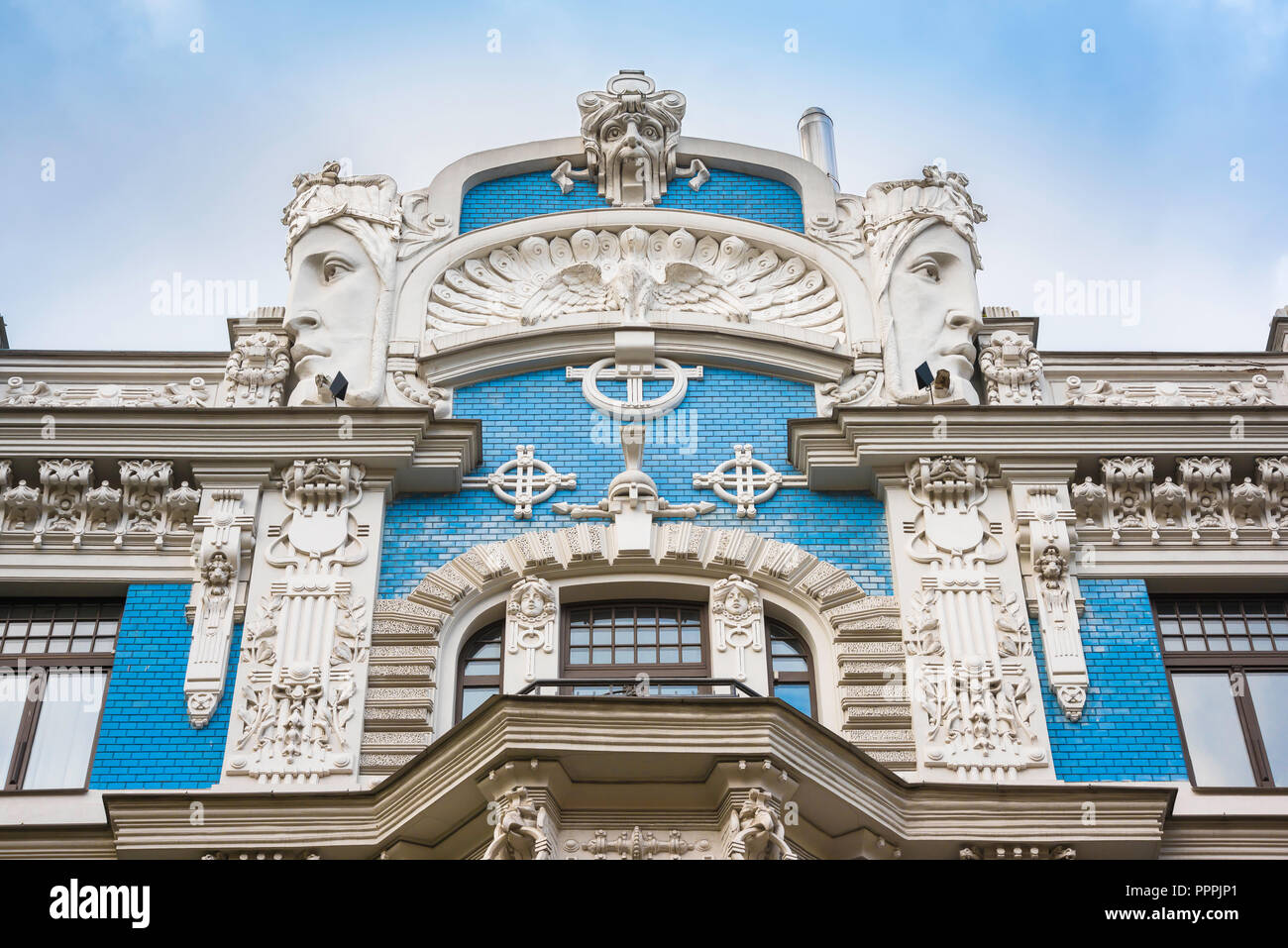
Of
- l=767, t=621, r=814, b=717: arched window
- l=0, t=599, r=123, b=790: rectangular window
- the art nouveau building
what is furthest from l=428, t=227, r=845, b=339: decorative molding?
l=0, t=599, r=123, b=790: rectangular window

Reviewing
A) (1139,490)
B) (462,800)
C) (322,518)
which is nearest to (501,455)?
(322,518)

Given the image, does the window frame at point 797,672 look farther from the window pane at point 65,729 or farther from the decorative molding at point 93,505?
the window pane at point 65,729

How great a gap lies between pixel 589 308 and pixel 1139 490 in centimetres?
583

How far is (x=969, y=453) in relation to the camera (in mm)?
17734

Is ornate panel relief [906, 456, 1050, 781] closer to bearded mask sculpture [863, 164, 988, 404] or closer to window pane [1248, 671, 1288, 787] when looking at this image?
bearded mask sculpture [863, 164, 988, 404]

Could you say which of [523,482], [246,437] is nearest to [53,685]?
[246,437]

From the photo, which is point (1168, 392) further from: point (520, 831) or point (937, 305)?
point (520, 831)

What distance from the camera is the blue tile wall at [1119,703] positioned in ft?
51.8

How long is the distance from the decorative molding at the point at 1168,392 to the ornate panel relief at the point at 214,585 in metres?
8.16

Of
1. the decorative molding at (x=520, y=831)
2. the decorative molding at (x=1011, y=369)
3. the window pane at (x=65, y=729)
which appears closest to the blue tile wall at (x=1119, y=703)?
the decorative molding at (x=1011, y=369)

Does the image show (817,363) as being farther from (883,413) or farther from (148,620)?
(148,620)

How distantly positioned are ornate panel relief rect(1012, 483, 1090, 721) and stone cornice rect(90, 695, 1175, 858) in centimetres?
152

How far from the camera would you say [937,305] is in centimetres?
1930

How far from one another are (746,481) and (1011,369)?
3.01m
